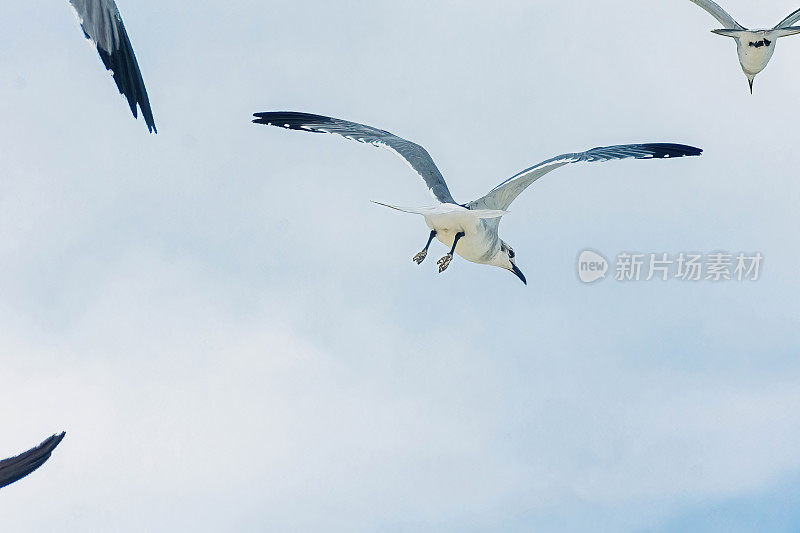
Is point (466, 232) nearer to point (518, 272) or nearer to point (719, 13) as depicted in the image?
point (518, 272)

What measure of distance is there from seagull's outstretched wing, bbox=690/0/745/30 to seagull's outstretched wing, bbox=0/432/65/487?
909cm

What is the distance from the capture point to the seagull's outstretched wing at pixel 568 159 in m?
8.77

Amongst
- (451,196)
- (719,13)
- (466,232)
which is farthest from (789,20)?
(466,232)

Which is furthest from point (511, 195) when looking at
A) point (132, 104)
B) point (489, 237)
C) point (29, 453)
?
point (29, 453)

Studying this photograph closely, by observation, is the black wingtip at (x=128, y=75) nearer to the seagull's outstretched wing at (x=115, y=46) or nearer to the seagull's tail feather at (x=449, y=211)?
the seagull's outstretched wing at (x=115, y=46)

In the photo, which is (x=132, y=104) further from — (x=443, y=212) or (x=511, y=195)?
(x=511, y=195)

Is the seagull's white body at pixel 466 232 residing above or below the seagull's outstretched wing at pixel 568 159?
below

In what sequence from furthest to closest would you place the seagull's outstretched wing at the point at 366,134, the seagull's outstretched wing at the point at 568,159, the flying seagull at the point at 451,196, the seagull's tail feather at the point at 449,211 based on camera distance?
the seagull's outstretched wing at the point at 366,134 → the seagull's outstretched wing at the point at 568,159 → the flying seagull at the point at 451,196 → the seagull's tail feather at the point at 449,211

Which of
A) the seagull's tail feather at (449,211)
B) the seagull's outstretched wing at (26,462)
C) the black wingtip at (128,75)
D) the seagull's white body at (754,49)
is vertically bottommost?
the seagull's outstretched wing at (26,462)

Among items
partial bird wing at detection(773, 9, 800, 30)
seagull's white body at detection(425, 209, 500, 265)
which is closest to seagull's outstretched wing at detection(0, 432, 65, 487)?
seagull's white body at detection(425, 209, 500, 265)

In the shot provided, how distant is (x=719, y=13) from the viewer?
1234cm

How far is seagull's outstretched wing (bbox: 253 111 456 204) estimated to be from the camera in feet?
30.6

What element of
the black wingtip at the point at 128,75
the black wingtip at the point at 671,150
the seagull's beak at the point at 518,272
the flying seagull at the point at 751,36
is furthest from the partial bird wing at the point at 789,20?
the black wingtip at the point at 128,75

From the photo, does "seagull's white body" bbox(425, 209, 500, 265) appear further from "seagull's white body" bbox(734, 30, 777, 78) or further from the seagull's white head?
"seagull's white body" bbox(734, 30, 777, 78)
